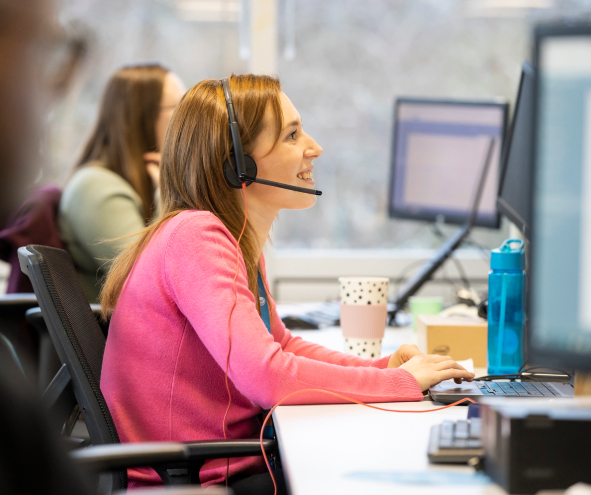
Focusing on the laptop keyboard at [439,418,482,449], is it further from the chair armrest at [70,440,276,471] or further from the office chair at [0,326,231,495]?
the office chair at [0,326,231,495]

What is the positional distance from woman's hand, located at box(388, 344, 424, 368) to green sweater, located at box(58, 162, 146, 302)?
992mm

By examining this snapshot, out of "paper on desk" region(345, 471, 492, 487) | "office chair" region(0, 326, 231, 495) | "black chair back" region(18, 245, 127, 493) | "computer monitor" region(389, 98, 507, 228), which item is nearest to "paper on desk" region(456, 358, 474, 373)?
"paper on desk" region(345, 471, 492, 487)

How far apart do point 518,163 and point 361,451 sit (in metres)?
0.99

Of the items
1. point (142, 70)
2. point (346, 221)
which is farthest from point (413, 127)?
point (142, 70)

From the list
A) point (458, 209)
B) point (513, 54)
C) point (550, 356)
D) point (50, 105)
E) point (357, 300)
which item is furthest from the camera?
point (513, 54)

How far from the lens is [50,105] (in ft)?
0.94

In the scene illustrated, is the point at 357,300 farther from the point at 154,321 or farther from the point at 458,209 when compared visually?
the point at 458,209

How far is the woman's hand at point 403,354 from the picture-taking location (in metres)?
1.10

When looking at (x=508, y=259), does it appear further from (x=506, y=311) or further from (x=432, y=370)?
(x=432, y=370)

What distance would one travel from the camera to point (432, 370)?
99 cm

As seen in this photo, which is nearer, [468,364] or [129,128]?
[468,364]

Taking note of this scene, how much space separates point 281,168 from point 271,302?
278 millimetres

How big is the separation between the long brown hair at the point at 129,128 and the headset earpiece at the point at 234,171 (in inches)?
38.4

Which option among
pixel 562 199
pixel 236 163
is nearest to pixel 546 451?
pixel 562 199
